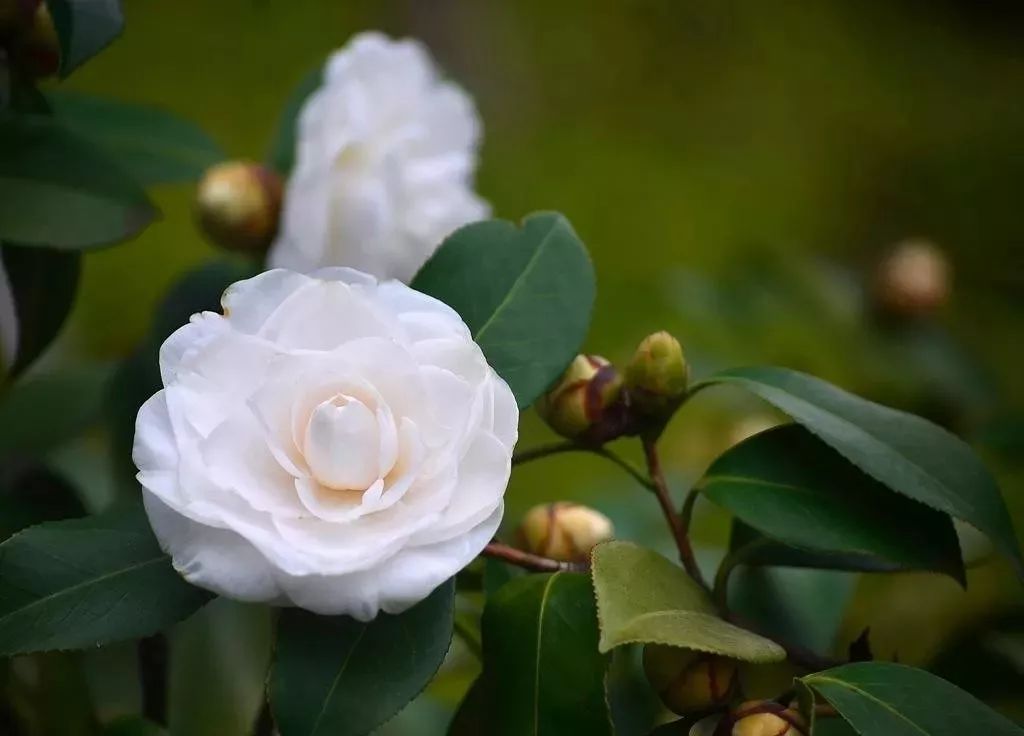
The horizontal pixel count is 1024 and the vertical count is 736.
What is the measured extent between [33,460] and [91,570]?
0.31 metres

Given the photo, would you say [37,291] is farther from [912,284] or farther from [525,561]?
[912,284]

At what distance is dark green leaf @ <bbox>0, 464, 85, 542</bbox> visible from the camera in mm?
555

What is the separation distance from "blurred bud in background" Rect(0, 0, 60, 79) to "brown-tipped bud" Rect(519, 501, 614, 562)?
34 cm

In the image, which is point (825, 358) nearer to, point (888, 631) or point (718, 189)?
point (888, 631)

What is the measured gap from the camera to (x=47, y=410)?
28.8 inches

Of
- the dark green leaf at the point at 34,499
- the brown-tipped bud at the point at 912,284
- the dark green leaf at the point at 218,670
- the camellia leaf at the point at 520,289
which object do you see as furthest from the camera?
the brown-tipped bud at the point at 912,284

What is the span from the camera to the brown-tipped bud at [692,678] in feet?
1.34

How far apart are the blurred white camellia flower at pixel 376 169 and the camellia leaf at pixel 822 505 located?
0.76 feet

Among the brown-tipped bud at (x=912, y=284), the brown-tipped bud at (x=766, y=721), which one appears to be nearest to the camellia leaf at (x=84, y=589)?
the brown-tipped bud at (x=766, y=721)

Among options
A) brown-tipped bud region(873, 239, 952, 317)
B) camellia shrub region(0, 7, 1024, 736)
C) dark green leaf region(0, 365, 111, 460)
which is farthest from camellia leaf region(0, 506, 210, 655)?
brown-tipped bud region(873, 239, 952, 317)

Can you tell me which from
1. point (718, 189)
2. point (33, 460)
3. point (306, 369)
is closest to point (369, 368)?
point (306, 369)

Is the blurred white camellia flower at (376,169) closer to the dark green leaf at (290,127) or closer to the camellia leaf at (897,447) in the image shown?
the dark green leaf at (290,127)

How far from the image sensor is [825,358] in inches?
40.4

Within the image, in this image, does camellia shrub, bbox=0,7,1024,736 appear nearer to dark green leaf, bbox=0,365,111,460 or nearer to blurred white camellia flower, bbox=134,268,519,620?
blurred white camellia flower, bbox=134,268,519,620
